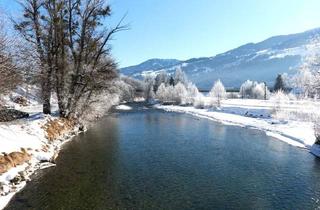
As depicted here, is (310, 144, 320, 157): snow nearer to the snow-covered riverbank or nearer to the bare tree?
the snow-covered riverbank

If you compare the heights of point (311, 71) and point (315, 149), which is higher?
point (311, 71)

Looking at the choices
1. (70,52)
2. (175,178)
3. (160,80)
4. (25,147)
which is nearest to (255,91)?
(160,80)

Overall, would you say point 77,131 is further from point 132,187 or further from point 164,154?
point 132,187

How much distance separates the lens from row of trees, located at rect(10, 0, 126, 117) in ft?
106

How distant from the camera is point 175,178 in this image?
762 inches

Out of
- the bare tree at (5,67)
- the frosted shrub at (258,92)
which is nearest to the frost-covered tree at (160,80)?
the frosted shrub at (258,92)

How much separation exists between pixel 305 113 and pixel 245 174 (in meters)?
35.9

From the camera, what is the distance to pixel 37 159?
21.5m

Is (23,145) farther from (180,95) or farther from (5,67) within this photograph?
(180,95)

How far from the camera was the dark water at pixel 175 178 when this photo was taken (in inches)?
608

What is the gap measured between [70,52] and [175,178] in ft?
74.3

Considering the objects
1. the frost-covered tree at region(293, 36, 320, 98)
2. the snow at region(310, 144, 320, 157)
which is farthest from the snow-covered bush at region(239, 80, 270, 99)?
the frost-covered tree at region(293, 36, 320, 98)

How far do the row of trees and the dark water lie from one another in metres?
6.94

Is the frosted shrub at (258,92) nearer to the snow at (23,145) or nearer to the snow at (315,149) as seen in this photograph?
the snow at (315,149)
